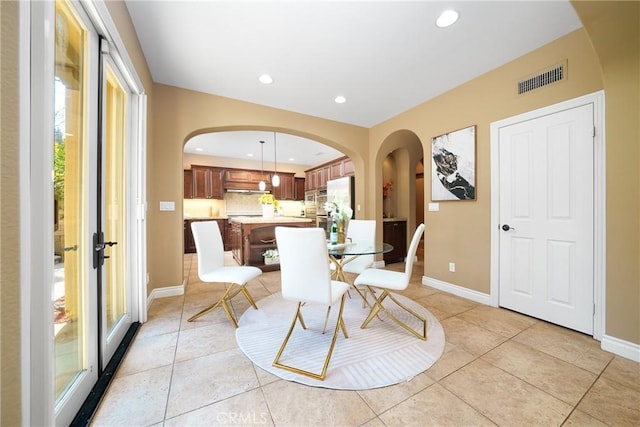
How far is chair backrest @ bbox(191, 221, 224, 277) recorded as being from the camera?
2.34 metres

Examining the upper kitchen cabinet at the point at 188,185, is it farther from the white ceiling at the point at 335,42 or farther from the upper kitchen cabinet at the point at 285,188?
the white ceiling at the point at 335,42

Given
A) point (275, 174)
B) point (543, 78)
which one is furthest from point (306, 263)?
point (275, 174)

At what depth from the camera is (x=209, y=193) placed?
264 inches

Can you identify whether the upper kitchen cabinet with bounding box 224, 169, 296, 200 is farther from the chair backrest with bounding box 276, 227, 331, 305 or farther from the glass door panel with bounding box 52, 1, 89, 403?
the chair backrest with bounding box 276, 227, 331, 305

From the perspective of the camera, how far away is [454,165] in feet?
10.00

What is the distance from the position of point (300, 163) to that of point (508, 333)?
6722 millimetres

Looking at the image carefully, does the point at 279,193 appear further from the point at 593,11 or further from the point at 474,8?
the point at 593,11

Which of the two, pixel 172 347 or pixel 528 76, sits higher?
pixel 528 76

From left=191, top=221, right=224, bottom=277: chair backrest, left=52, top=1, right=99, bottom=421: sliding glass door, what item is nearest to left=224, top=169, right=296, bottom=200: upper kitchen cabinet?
left=191, top=221, right=224, bottom=277: chair backrest

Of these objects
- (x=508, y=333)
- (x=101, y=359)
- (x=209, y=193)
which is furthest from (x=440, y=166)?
(x=209, y=193)

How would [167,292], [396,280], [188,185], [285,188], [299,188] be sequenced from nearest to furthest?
[396,280]
[167,292]
[188,185]
[285,188]
[299,188]

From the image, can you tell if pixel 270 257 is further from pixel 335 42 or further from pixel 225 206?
pixel 225 206

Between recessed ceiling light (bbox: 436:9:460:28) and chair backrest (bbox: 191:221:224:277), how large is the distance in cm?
277

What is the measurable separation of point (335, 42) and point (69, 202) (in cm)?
240
